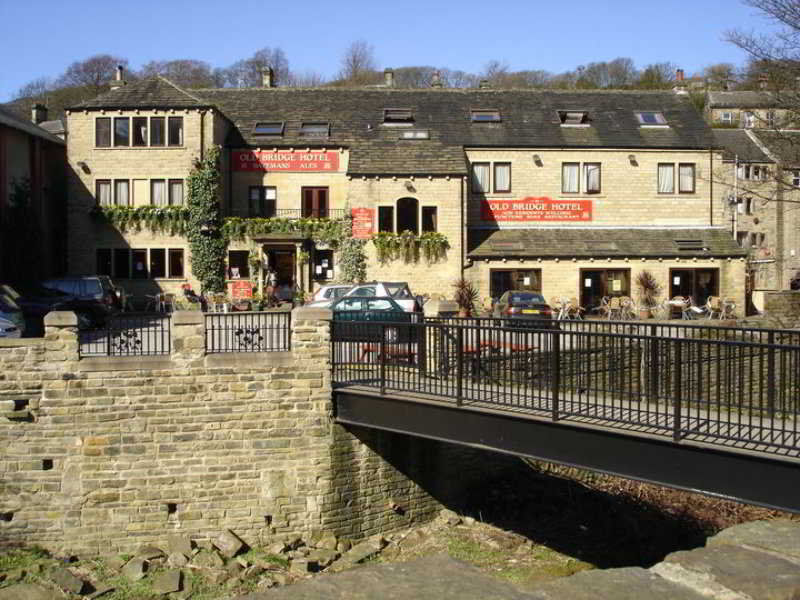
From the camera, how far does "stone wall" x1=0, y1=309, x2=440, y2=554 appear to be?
1448 centimetres

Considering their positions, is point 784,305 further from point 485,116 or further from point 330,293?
point 485,116

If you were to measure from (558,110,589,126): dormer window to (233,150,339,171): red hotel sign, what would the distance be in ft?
34.0

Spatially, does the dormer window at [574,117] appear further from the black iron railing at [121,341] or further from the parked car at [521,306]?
the black iron railing at [121,341]

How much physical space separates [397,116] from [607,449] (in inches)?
1067

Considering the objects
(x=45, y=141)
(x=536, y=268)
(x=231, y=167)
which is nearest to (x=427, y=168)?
(x=536, y=268)

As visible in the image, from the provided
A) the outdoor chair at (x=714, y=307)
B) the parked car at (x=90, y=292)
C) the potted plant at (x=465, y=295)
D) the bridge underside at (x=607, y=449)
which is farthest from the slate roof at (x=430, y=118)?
the bridge underside at (x=607, y=449)

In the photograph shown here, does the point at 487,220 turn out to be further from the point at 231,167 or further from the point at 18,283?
the point at 18,283

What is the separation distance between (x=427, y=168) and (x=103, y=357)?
772 inches

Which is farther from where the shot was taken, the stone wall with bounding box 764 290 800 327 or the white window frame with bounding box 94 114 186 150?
the white window frame with bounding box 94 114 186 150

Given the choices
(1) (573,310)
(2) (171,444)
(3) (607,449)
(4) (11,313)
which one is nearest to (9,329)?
(4) (11,313)

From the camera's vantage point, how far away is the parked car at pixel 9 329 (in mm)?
17578

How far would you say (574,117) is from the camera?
36.0 m

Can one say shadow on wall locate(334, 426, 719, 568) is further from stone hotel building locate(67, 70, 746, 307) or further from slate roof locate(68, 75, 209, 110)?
slate roof locate(68, 75, 209, 110)

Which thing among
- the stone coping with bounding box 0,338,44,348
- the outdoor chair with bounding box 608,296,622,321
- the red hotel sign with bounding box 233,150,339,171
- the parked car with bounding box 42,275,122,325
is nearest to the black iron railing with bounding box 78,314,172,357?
the stone coping with bounding box 0,338,44,348
